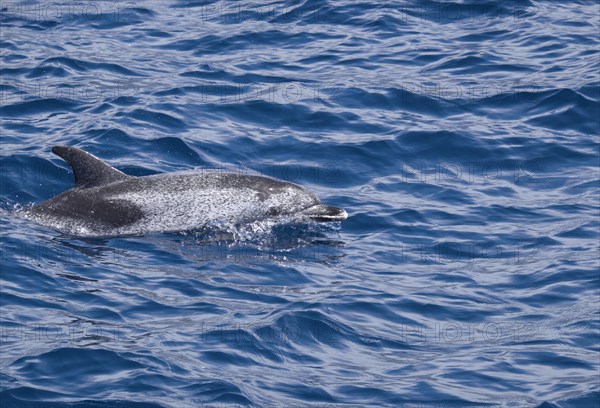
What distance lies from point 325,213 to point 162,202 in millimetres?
2574

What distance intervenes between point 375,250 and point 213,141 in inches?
219

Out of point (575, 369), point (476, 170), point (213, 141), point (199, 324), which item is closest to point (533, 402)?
point (575, 369)

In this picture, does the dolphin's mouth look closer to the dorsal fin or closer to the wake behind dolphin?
the wake behind dolphin

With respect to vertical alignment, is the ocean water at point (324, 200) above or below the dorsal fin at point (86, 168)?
below

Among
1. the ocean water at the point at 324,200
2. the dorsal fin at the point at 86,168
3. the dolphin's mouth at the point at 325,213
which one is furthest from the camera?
the dolphin's mouth at the point at 325,213

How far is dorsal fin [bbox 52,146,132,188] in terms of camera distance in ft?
60.5

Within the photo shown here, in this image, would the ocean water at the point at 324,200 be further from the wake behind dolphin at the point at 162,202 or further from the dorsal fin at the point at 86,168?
the dorsal fin at the point at 86,168

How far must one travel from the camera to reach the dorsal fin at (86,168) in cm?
1844

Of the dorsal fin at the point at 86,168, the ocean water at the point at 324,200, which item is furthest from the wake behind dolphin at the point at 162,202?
the ocean water at the point at 324,200

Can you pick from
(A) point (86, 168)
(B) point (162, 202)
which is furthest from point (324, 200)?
(A) point (86, 168)

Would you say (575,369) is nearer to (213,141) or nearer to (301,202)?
(301,202)

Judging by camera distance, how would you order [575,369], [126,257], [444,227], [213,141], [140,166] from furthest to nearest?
[213,141]
[140,166]
[444,227]
[126,257]
[575,369]

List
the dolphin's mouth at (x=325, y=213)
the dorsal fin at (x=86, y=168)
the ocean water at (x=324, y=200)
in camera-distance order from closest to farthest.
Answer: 1. the ocean water at (x=324, y=200)
2. the dorsal fin at (x=86, y=168)
3. the dolphin's mouth at (x=325, y=213)

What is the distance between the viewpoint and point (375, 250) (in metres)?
18.3
